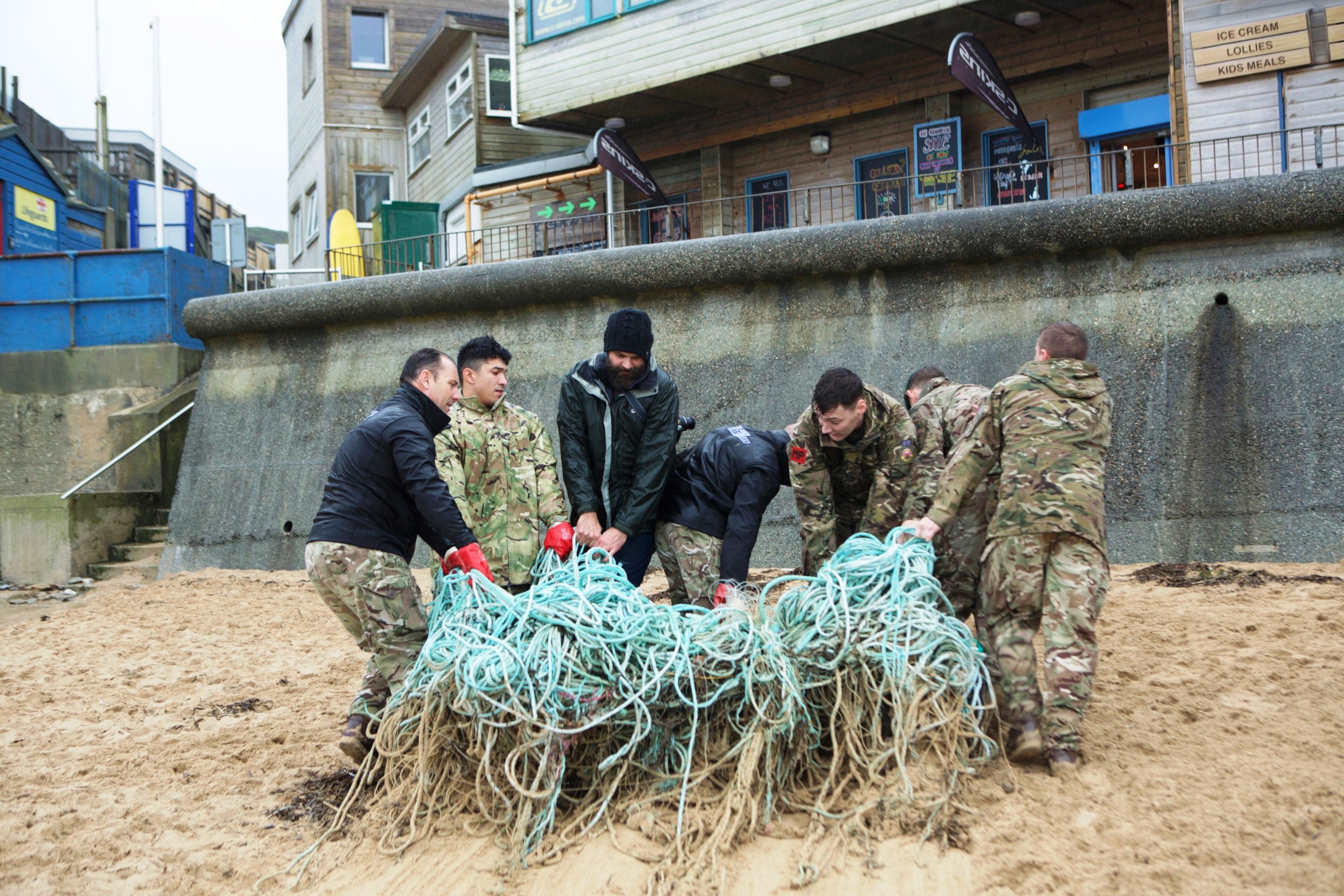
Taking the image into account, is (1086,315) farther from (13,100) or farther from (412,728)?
(13,100)

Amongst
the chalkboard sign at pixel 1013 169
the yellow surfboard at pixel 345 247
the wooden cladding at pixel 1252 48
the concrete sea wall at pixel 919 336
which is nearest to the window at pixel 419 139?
the yellow surfboard at pixel 345 247

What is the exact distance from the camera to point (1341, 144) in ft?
28.0

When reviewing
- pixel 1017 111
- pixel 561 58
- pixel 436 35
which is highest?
pixel 436 35

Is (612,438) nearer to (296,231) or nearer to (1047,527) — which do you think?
(1047,527)

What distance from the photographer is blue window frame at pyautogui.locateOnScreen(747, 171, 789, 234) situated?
13383mm

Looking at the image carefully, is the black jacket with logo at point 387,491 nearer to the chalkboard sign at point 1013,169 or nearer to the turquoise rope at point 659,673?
the turquoise rope at point 659,673

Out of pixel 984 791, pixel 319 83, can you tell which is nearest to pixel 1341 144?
pixel 984 791

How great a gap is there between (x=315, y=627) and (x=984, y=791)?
526cm

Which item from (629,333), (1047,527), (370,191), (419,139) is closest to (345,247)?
(419,139)

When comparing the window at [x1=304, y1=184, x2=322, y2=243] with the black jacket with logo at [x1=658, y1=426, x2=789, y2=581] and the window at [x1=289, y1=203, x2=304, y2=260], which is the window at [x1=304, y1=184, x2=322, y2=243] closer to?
the window at [x1=289, y1=203, x2=304, y2=260]

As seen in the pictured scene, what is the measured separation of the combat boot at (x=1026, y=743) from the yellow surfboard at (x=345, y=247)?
432 inches

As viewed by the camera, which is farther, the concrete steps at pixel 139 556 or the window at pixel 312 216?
the window at pixel 312 216

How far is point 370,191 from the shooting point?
69.6ft

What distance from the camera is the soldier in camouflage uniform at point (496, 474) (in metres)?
4.75
